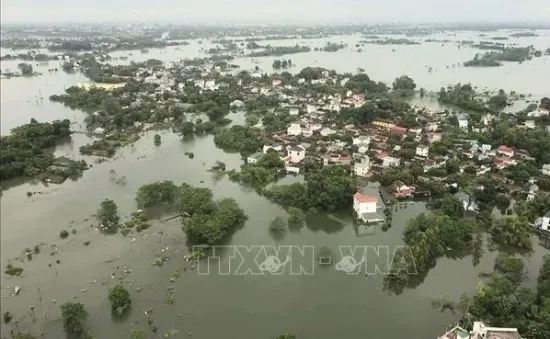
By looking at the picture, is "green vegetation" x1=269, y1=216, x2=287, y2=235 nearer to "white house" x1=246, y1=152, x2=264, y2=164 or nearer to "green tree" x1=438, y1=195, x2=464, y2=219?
"green tree" x1=438, y1=195, x2=464, y2=219

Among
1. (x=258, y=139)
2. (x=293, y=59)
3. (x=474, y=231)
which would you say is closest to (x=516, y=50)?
(x=293, y=59)

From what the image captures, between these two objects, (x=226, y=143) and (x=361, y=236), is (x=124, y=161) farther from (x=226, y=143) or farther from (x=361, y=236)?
(x=361, y=236)

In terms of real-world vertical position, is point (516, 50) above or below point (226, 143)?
above

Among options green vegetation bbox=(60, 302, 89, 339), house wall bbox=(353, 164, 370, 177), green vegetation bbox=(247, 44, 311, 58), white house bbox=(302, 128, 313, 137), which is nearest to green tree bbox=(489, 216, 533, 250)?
house wall bbox=(353, 164, 370, 177)

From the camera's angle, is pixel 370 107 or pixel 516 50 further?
pixel 516 50

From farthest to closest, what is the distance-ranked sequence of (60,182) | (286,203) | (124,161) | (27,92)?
(27,92) → (124,161) → (60,182) → (286,203)

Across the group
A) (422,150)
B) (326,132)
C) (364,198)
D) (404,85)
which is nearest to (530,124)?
(422,150)
